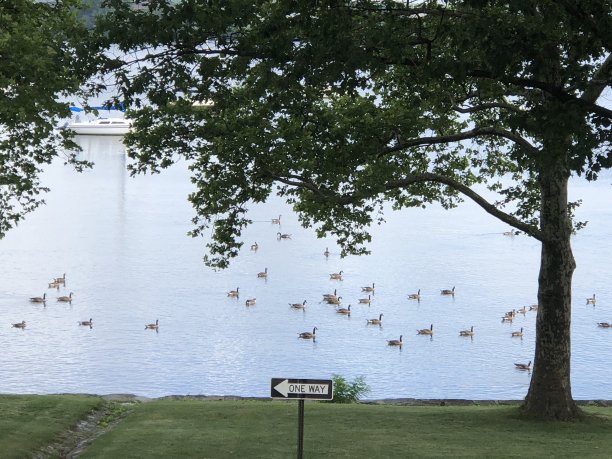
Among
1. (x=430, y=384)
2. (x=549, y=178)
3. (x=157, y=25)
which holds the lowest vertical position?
(x=430, y=384)

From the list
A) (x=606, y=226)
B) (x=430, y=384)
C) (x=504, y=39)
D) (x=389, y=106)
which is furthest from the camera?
(x=606, y=226)

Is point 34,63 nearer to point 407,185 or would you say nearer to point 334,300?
point 407,185

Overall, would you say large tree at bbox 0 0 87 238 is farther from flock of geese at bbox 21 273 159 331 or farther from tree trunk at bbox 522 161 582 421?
flock of geese at bbox 21 273 159 331

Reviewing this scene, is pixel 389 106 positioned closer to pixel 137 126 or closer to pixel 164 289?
pixel 137 126

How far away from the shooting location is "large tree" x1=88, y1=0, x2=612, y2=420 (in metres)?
12.8

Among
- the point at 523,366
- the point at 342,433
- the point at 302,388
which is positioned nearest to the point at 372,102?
the point at 342,433

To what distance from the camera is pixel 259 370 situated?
1647 inches

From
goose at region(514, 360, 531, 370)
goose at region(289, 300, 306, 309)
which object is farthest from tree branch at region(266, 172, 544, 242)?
goose at region(289, 300, 306, 309)

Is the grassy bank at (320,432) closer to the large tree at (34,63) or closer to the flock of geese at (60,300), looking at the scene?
the large tree at (34,63)

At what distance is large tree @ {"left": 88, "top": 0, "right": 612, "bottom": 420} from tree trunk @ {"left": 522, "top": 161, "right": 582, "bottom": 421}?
26 millimetres

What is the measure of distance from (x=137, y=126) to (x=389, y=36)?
692cm

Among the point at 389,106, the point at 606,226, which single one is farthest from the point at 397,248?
the point at 389,106

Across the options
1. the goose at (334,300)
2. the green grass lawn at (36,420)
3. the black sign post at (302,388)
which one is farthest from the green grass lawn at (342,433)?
the goose at (334,300)

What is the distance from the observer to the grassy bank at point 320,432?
1541 cm
